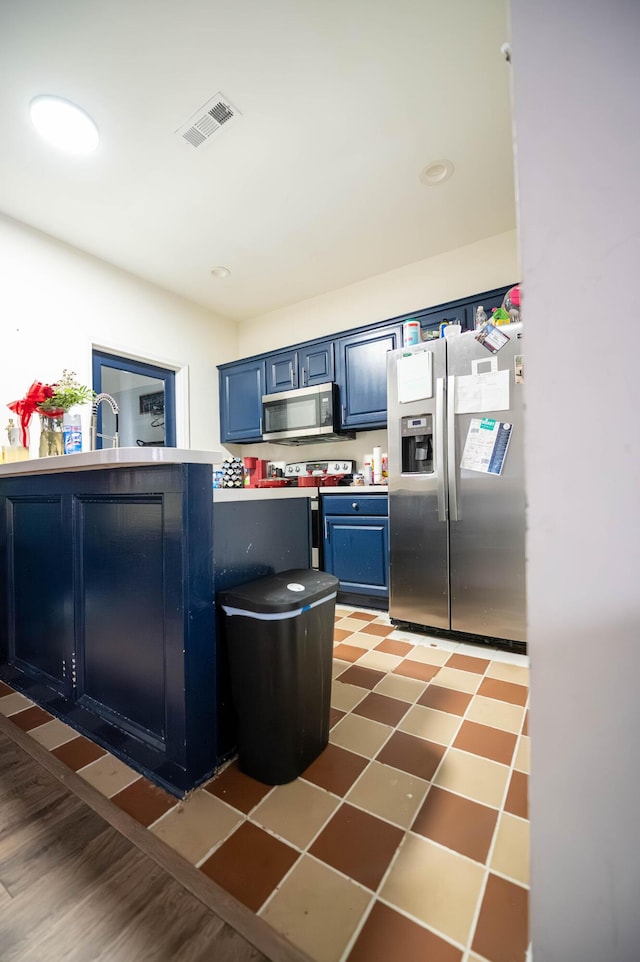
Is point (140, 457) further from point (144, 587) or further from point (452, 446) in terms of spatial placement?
point (452, 446)

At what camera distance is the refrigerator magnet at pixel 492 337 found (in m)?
1.94

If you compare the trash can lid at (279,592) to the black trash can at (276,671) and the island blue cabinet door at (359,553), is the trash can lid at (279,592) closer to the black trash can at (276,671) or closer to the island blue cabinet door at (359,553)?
the black trash can at (276,671)

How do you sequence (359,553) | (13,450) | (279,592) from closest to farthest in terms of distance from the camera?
(279,592)
(13,450)
(359,553)

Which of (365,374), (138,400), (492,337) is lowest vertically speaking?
(492,337)

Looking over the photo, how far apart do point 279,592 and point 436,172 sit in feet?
8.21

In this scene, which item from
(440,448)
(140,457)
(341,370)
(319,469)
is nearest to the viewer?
(140,457)

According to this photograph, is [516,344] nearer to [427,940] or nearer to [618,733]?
[618,733]

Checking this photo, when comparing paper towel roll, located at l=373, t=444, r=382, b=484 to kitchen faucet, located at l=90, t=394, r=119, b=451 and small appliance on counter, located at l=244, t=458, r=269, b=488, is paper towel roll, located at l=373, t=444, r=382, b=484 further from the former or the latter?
kitchen faucet, located at l=90, t=394, r=119, b=451

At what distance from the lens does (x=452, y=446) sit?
2.12 meters

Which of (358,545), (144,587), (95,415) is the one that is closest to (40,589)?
(144,587)

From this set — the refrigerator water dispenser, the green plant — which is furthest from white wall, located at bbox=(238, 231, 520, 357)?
the green plant

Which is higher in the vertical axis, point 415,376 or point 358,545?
point 415,376

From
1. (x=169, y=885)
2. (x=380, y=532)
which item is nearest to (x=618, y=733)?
(x=169, y=885)

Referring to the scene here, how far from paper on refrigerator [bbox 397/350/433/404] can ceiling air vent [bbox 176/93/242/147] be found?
1468 millimetres
